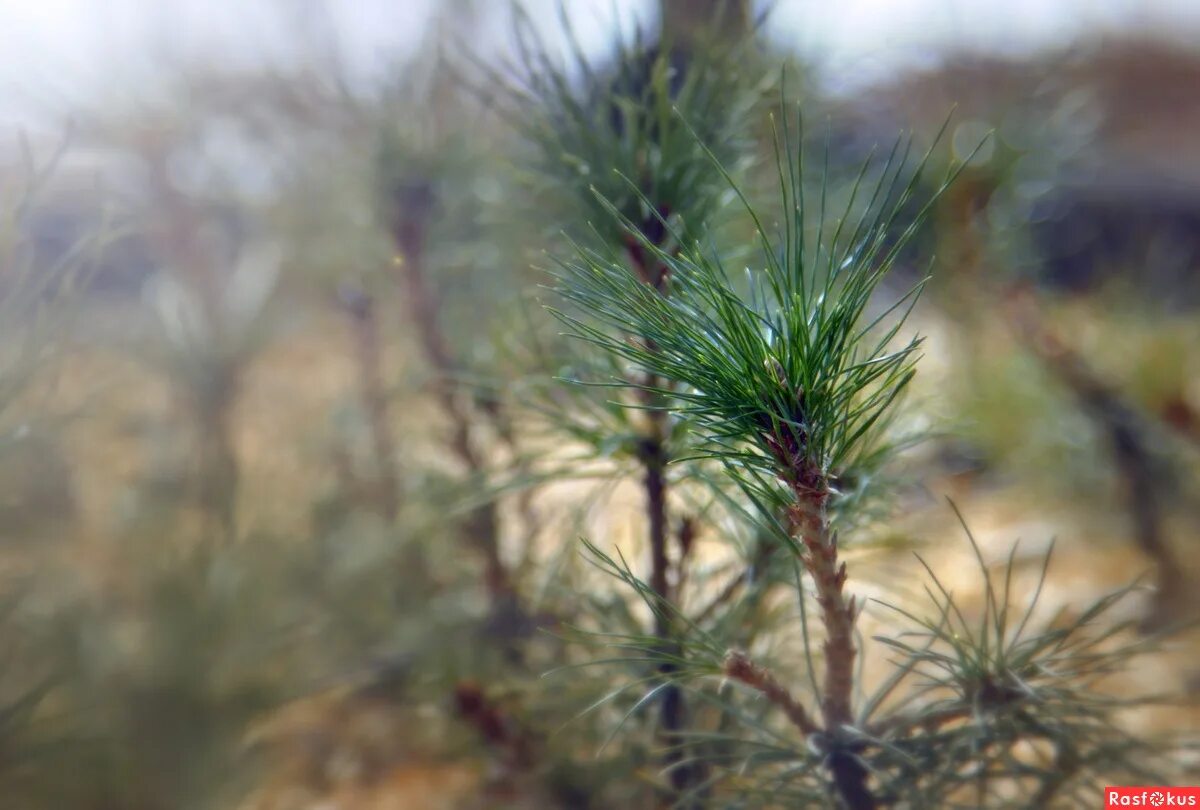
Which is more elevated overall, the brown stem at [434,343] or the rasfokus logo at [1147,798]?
the brown stem at [434,343]

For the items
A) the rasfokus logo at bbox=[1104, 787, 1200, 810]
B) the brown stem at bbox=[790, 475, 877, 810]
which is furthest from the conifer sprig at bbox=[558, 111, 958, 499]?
the rasfokus logo at bbox=[1104, 787, 1200, 810]

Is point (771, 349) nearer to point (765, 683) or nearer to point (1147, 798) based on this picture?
point (765, 683)

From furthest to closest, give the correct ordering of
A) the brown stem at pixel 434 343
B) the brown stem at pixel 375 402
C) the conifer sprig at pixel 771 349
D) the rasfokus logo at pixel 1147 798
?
the brown stem at pixel 375 402 → the brown stem at pixel 434 343 → the rasfokus logo at pixel 1147 798 → the conifer sprig at pixel 771 349

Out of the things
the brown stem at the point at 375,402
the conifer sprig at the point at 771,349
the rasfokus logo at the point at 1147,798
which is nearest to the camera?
the conifer sprig at the point at 771,349

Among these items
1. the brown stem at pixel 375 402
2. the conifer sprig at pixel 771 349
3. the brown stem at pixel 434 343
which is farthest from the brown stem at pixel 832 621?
the brown stem at pixel 375 402

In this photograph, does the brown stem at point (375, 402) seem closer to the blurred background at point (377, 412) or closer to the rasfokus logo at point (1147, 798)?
the blurred background at point (377, 412)
